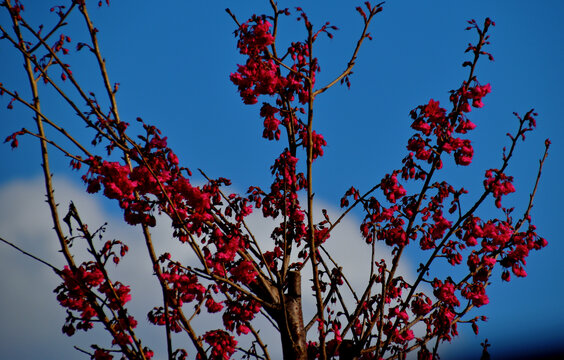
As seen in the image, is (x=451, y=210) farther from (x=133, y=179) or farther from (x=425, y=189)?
(x=133, y=179)

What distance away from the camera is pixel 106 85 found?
4715mm

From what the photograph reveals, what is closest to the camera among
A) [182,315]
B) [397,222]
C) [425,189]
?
[182,315]

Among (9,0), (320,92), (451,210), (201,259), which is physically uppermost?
(9,0)

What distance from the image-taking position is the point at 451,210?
188 inches

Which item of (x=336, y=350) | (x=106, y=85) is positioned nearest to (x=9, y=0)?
(x=106, y=85)

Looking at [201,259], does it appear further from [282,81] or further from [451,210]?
[451,210]

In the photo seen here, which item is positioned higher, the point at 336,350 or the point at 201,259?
the point at 201,259

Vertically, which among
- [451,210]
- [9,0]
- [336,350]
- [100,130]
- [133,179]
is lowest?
[336,350]

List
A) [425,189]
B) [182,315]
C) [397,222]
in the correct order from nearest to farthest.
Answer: [182,315] < [425,189] < [397,222]

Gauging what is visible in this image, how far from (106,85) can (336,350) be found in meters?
3.42

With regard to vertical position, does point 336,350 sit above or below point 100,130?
below

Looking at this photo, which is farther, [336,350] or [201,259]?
[336,350]

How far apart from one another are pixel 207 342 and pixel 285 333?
79 cm

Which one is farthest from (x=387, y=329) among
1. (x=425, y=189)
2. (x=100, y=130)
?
(x=100, y=130)
